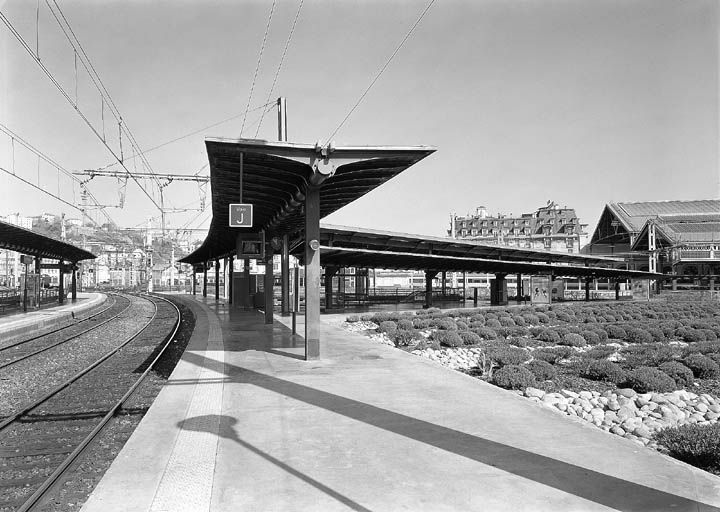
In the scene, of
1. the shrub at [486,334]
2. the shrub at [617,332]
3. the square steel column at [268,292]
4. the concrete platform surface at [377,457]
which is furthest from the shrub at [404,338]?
the concrete platform surface at [377,457]

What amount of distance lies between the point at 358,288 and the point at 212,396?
1664 inches

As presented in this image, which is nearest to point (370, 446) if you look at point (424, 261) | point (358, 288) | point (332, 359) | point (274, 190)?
point (332, 359)

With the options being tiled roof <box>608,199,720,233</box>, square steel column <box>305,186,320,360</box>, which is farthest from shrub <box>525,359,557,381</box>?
tiled roof <box>608,199,720,233</box>

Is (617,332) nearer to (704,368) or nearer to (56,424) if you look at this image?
(704,368)

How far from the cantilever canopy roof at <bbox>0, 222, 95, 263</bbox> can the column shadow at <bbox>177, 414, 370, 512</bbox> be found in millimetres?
18290

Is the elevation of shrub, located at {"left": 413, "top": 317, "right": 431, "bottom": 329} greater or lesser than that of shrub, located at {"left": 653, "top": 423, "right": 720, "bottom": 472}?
lesser

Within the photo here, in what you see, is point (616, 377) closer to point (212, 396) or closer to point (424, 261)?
point (212, 396)

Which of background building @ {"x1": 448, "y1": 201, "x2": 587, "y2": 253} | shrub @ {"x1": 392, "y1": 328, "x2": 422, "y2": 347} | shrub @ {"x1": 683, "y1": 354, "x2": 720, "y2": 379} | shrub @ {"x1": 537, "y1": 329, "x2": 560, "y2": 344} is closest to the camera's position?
shrub @ {"x1": 683, "y1": 354, "x2": 720, "y2": 379}

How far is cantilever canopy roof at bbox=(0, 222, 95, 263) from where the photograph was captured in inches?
901

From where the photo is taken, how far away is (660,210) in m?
91.3

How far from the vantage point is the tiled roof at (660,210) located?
8550cm

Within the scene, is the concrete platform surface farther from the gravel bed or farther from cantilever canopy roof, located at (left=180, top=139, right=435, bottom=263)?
cantilever canopy roof, located at (left=180, top=139, right=435, bottom=263)

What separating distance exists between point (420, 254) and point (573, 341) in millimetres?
12597

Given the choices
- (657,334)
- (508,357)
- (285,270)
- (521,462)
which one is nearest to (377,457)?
(521,462)
